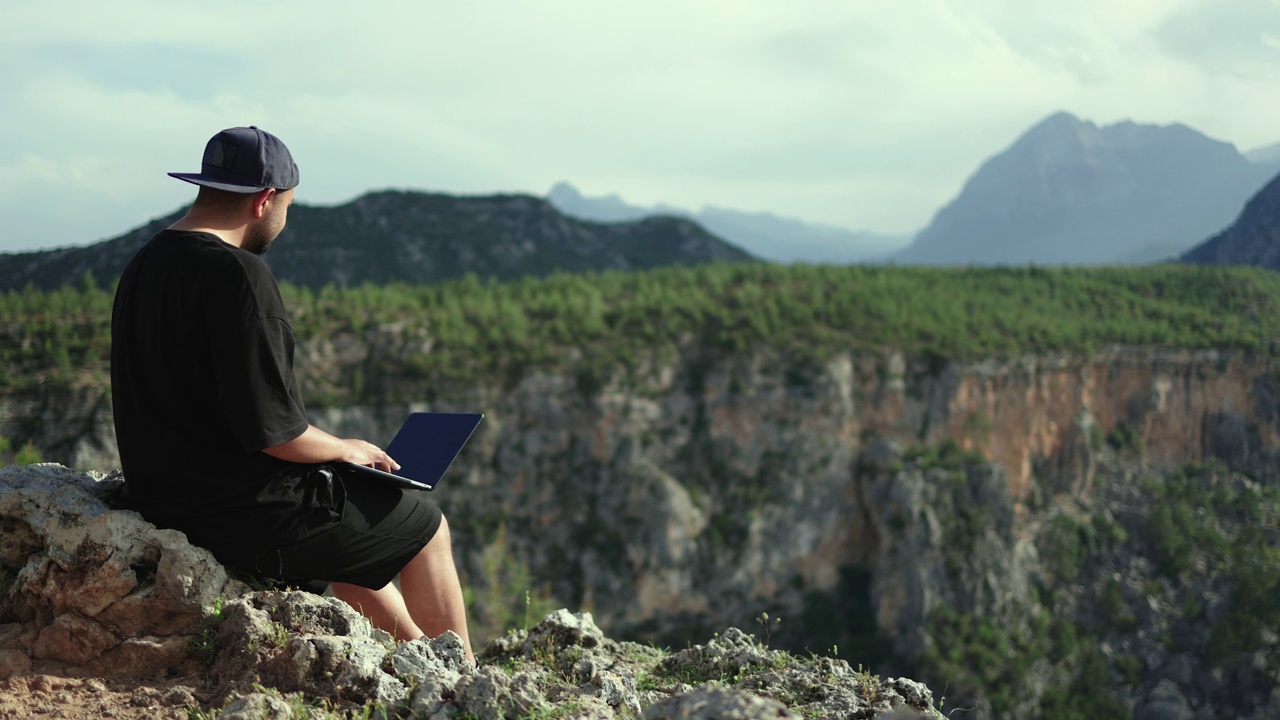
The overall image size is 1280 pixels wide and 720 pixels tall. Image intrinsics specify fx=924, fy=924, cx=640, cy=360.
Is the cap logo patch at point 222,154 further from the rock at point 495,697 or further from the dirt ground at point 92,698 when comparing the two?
the rock at point 495,697

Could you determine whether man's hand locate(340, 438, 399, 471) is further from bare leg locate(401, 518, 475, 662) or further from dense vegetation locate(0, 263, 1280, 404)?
dense vegetation locate(0, 263, 1280, 404)

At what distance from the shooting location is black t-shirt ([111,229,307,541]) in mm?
3768

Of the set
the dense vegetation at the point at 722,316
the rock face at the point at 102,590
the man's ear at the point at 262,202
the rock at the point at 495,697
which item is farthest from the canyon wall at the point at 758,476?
the man's ear at the point at 262,202

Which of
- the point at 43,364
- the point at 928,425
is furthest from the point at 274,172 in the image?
the point at 928,425

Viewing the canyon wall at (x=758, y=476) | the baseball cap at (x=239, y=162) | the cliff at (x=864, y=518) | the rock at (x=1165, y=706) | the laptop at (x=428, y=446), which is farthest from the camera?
the rock at (x=1165, y=706)

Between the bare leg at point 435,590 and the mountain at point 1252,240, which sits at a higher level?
the mountain at point 1252,240

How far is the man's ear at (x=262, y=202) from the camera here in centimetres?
407

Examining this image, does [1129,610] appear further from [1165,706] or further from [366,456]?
[366,456]

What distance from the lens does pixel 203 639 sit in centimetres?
434

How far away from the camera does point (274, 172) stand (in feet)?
13.2

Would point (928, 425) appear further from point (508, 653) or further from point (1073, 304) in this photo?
point (508, 653)

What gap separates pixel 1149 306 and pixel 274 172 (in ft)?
163

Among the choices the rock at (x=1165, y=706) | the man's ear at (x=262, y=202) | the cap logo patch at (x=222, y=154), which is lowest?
the rock at (x=1165, y=706)

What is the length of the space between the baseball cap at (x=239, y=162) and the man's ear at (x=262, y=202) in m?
0.07
